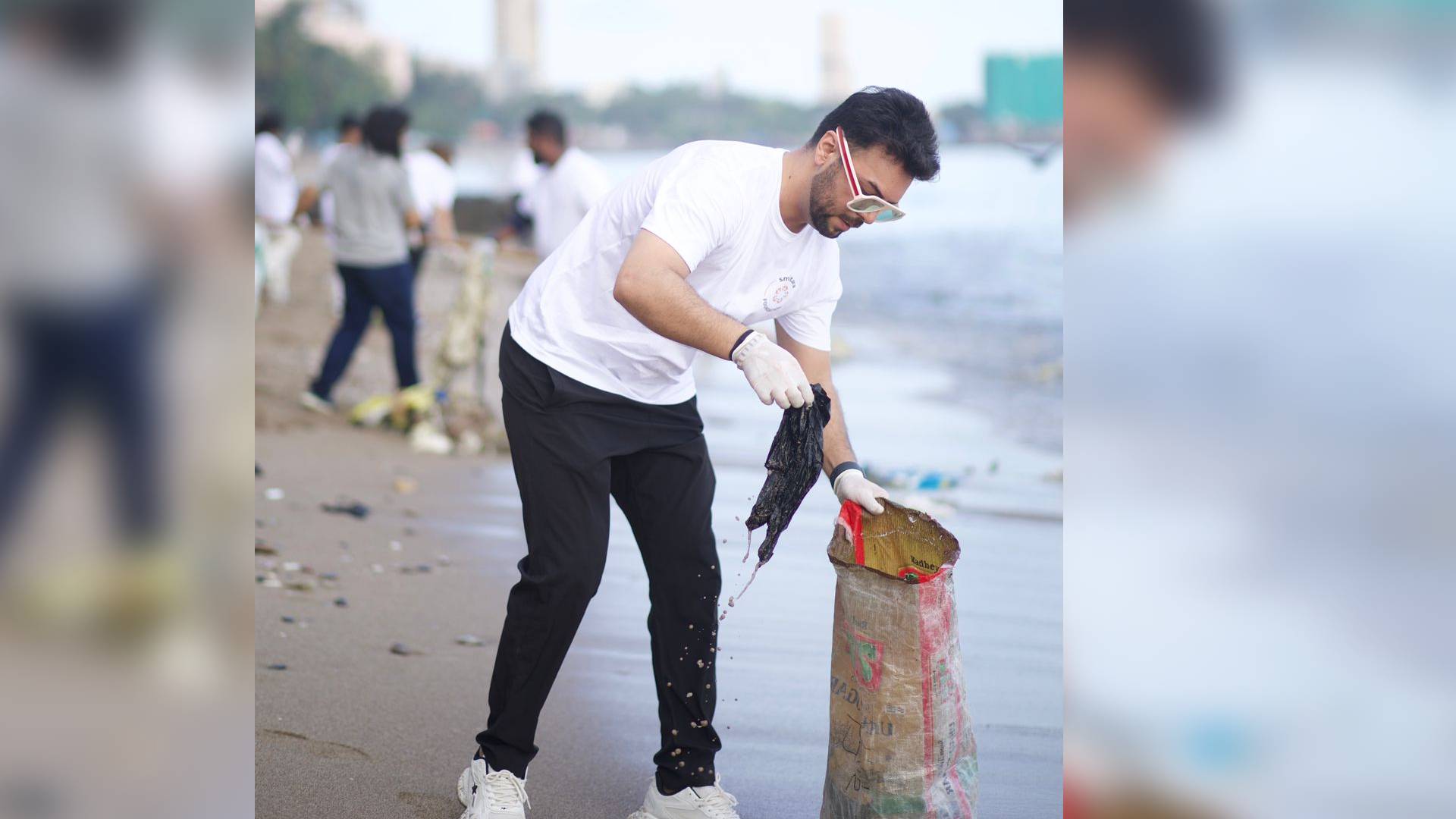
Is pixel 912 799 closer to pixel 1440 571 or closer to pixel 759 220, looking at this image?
pixel 759 220

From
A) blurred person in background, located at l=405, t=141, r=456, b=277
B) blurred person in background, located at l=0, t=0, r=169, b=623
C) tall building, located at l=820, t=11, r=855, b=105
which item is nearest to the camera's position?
blurred person in background, located at l=0, t=0, r=169, b=623

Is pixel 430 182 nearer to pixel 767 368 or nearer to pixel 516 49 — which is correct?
pixel 767 368

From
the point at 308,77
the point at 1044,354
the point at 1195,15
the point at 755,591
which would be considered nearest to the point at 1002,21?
the point at 308,77

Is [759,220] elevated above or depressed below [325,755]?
above

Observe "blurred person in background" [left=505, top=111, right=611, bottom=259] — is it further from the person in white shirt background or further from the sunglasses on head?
the sunglasses on head

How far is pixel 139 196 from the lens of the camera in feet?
4.81

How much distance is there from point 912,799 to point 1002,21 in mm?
51147

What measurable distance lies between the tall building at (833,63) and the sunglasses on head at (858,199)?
2165 inches

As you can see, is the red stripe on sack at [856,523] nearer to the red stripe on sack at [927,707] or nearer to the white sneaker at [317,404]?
the red stripe on sack at [927,707]

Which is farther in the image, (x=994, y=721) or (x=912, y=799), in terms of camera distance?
(x=994, y=721)

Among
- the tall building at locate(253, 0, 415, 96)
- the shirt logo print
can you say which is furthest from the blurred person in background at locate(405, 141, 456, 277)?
the tall building at locate(253, 0, 415, 96)

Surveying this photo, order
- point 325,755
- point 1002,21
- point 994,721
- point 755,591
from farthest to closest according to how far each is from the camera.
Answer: point 1002,21 < point 755,591 < point 994,721 < point 325,755

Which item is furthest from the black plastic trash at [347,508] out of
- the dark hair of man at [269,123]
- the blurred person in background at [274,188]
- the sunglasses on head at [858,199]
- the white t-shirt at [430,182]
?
the dark hair of man at [269,123]

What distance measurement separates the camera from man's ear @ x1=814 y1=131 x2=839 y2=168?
9.44ft
